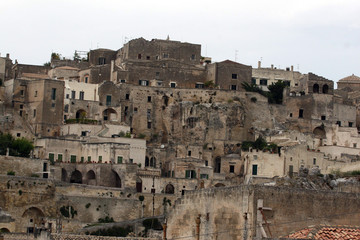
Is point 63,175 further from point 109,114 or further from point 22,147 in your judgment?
point 109,114

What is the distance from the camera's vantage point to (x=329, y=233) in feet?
112

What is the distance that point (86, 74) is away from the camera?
88.6 meters

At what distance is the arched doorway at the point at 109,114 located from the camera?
8238cm

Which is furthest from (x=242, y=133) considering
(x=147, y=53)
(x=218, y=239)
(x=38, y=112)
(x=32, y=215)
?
(x=218, y=239)

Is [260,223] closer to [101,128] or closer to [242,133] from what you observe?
[101,128]

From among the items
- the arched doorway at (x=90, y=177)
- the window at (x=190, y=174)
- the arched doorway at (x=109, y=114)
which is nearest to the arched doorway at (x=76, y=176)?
the arched doorway at (x=90, y=177)

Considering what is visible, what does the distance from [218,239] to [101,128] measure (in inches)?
1654

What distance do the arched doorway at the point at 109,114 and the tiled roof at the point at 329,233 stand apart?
48640mm

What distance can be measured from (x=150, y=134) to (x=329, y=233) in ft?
165

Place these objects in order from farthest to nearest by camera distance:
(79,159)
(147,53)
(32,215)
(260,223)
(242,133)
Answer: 1. (147,53)
2. (242,133)
3. (79,159)
4. (32,215)
5. (260,223)

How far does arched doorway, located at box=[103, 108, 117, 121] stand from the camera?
82.4 m

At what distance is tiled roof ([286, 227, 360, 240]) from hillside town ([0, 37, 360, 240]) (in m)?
12.4

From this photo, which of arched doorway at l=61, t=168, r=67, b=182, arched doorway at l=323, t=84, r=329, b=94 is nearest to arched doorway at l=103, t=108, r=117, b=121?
arched doorway at l=61, t=168, r=67, b=182

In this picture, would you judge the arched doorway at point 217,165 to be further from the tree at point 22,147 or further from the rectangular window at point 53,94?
the tree at point 22,147
